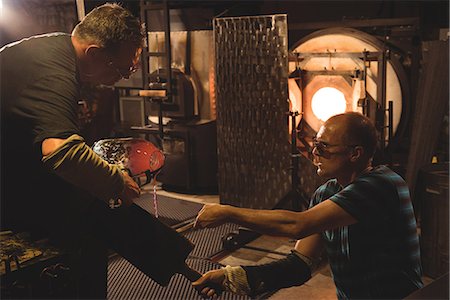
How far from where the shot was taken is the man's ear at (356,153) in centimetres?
220

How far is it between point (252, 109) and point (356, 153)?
3.57 m

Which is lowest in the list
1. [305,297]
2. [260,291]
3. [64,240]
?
[305,297]

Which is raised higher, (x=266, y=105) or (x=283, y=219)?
(x=266, y=105)

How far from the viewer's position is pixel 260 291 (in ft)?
7.52

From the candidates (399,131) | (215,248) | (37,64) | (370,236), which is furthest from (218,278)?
(399,131)

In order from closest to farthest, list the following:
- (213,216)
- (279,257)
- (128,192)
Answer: (213,216)
(128,192)
(279,257)

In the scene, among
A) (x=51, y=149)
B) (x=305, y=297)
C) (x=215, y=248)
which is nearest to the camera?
(x=51, y=149)

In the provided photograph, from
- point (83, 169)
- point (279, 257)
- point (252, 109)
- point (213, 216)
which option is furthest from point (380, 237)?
point (252, 109)

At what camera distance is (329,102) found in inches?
209

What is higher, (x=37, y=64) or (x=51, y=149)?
(x=37, y=64)

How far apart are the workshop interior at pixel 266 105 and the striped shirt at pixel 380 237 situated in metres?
1.89

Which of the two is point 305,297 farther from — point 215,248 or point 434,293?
point 434,293

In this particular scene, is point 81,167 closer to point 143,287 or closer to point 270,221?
point 270,221

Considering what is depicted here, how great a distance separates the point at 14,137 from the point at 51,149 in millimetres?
238
